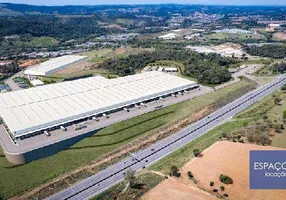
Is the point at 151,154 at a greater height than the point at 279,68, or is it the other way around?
the point at 279,68

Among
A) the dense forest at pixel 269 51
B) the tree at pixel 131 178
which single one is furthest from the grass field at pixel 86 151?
the dense forest at pixel 269 51

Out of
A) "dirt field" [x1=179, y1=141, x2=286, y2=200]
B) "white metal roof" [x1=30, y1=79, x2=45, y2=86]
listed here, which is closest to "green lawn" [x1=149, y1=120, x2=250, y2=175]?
"dirt field" [x1=179, y1=141, x2=286, y2=200]

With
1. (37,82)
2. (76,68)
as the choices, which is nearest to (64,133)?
(37,82)

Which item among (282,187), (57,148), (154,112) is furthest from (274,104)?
(57,148)

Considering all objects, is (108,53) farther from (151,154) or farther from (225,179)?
(225,179)

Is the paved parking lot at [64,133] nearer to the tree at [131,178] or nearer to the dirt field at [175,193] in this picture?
the tree at [131,178]

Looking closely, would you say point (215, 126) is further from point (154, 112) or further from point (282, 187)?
point (282, 187)
